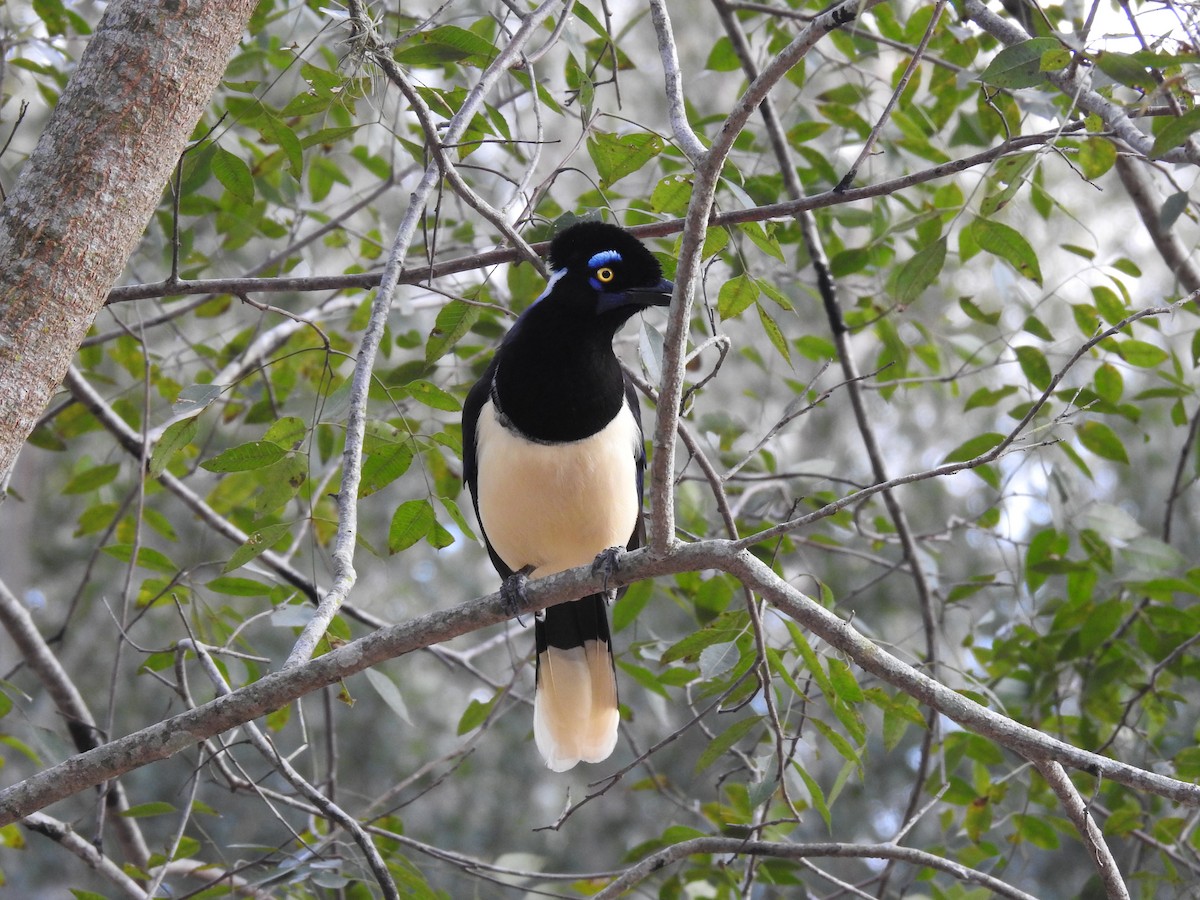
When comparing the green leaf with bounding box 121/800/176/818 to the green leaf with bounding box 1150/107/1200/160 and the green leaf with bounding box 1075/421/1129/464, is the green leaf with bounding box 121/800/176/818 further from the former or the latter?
→ the green leaf with bounding box 1075/421/1129/464

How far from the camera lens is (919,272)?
3113mm

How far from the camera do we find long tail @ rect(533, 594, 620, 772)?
3.81 metres

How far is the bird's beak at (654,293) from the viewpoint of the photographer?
325 centimetres

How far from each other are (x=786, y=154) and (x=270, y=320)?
2424mm

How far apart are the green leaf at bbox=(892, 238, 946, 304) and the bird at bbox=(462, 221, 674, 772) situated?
1.97 ft

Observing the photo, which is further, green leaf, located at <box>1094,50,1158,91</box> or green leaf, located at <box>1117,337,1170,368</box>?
green leaf, located at <box>1117,337,1170,368</box>

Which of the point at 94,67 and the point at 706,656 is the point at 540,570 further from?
the point at 94,67

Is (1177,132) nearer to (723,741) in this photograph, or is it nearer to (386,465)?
(723,741)

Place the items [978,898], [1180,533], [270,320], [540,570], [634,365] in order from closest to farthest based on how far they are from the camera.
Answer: [978,898] < [540,570] < [634,365] < [270,320] < [1180,533]

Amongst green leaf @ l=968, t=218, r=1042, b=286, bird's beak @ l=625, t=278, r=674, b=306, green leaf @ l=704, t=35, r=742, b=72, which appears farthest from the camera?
green leaf @ l=704, t=35, r=742, b=72

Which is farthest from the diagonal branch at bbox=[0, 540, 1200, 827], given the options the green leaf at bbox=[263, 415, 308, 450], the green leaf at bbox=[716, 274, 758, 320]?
the green leaf at bbox=[716, 274, 758, 320]

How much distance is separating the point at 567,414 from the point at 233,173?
1.10m

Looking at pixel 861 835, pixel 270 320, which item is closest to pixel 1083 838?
pixel 270 320

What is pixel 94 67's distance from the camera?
224cm
